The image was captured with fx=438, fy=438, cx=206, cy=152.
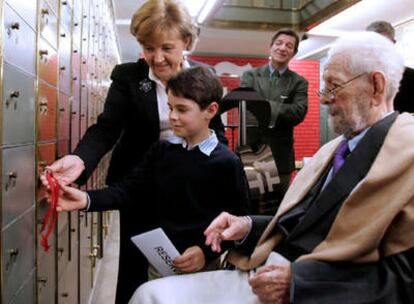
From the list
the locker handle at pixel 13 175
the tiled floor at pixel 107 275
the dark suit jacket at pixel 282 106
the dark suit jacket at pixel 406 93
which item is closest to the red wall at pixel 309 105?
the tiled floor at pixel 107 275

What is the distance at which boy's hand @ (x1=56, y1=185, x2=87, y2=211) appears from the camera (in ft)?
4.51

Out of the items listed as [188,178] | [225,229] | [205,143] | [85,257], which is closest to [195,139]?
[205,143]

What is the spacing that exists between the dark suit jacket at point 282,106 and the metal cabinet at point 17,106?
1743mm

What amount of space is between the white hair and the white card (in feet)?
2.53

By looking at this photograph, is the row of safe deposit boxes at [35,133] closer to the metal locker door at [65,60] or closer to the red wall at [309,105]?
the metal locker door at [65,60]

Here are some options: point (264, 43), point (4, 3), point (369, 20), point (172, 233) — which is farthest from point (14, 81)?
point (264, 43)

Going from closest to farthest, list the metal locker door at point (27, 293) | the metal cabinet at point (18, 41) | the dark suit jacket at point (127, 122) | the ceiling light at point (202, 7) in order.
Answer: the metal cabinet at point (18, 41), the metal locker door at point (27, 293), the dark suit jacket at point (127, 122), the ceiling light at point (202, 7)

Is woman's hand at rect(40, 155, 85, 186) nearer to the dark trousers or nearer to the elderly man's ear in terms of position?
the dark trousers

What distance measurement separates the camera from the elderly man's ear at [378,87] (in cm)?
125

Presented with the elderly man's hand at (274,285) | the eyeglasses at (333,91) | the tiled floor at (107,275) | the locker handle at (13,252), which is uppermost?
the eyeglasses at (333,91)

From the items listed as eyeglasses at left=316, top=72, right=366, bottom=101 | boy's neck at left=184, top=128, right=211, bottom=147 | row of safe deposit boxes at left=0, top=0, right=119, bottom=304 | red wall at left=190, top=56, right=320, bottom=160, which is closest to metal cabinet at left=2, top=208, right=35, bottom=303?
row of safe deposit boxes at left=0, top=0, right=119, bottom=304

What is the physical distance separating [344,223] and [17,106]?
91cm

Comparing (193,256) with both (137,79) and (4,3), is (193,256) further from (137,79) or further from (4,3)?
(4,3)

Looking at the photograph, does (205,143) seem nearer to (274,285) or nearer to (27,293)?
(274,285)
